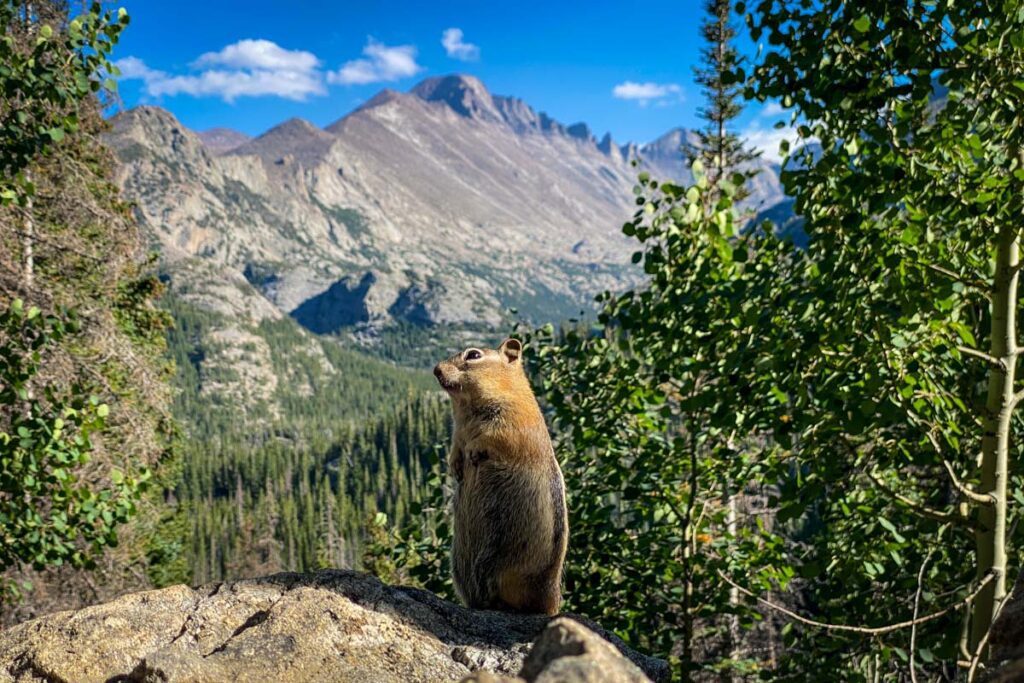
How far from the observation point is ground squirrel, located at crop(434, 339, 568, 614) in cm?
517

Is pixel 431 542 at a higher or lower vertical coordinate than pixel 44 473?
lower

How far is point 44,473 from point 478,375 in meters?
3.86

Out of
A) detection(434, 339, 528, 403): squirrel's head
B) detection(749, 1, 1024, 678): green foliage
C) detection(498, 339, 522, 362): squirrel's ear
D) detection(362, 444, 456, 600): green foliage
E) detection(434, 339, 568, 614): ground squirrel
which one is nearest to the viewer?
detection(749, 1, 1024, 678): green foliage

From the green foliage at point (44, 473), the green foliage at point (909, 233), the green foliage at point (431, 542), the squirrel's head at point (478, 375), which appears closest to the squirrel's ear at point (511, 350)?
the squirrel's head at point (478, 375)

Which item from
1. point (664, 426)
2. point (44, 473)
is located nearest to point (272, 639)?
point (44, 473)

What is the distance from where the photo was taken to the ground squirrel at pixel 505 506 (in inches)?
204

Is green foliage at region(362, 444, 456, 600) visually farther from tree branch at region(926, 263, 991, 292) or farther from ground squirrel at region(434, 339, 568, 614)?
tree branch at region(926, 263, 991, 292)

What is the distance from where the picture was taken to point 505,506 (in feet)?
17.1

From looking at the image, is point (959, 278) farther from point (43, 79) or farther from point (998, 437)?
point (43, 79)

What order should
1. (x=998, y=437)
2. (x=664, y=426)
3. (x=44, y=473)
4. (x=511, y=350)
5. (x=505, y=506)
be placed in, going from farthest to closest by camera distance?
(x=664, y=426) < (x=511, y=350) < (x=44, y=473) < (x=505, y=506) < (x=998, y=437)

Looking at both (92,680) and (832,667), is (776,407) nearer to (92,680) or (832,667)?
(832,667)

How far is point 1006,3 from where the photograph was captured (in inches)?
163

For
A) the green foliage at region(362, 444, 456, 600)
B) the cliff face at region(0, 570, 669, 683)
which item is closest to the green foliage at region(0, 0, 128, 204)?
the cliff face at region(0, 570, 669, 683)

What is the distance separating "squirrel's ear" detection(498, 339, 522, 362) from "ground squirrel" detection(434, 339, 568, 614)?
0.46 metres
